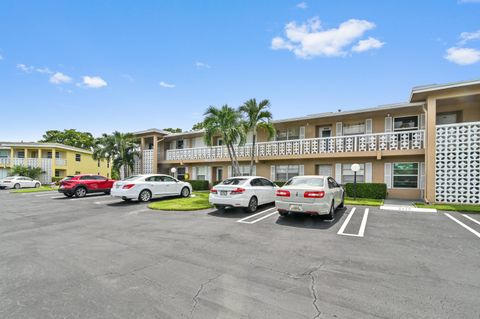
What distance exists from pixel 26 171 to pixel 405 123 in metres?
41.6

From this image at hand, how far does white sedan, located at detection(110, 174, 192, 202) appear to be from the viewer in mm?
12586

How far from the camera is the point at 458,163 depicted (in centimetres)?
1135

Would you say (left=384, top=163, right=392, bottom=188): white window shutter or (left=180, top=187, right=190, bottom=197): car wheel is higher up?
(left=384, top=163, right=392, bottom=188): white window shutter

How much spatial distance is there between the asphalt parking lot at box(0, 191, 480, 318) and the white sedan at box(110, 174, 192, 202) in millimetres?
4450

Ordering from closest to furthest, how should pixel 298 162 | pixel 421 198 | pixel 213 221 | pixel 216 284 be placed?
pixel 216 284 → pixel 213 221 → pixel 421 198 → pixel 298 162

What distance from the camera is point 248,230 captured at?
7.22m

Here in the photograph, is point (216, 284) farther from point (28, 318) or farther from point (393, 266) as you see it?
point (393, 266)

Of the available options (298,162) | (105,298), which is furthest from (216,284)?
(298,162)

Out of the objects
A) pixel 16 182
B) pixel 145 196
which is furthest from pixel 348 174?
pixel 16 182

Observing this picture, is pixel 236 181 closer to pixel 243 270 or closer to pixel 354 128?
pixel 243 270

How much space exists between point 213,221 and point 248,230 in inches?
70.5

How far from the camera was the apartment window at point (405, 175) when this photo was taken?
14.3m

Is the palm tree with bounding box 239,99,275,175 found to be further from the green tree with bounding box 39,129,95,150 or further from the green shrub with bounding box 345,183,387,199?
the green tree with bounding box 39,129,95,150

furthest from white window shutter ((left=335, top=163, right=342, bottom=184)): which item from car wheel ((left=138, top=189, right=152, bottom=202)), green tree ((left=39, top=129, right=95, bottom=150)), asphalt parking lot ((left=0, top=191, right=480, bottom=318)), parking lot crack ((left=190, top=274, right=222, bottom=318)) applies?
green tree ((left=39, top=129, right=95, bottom=150))
